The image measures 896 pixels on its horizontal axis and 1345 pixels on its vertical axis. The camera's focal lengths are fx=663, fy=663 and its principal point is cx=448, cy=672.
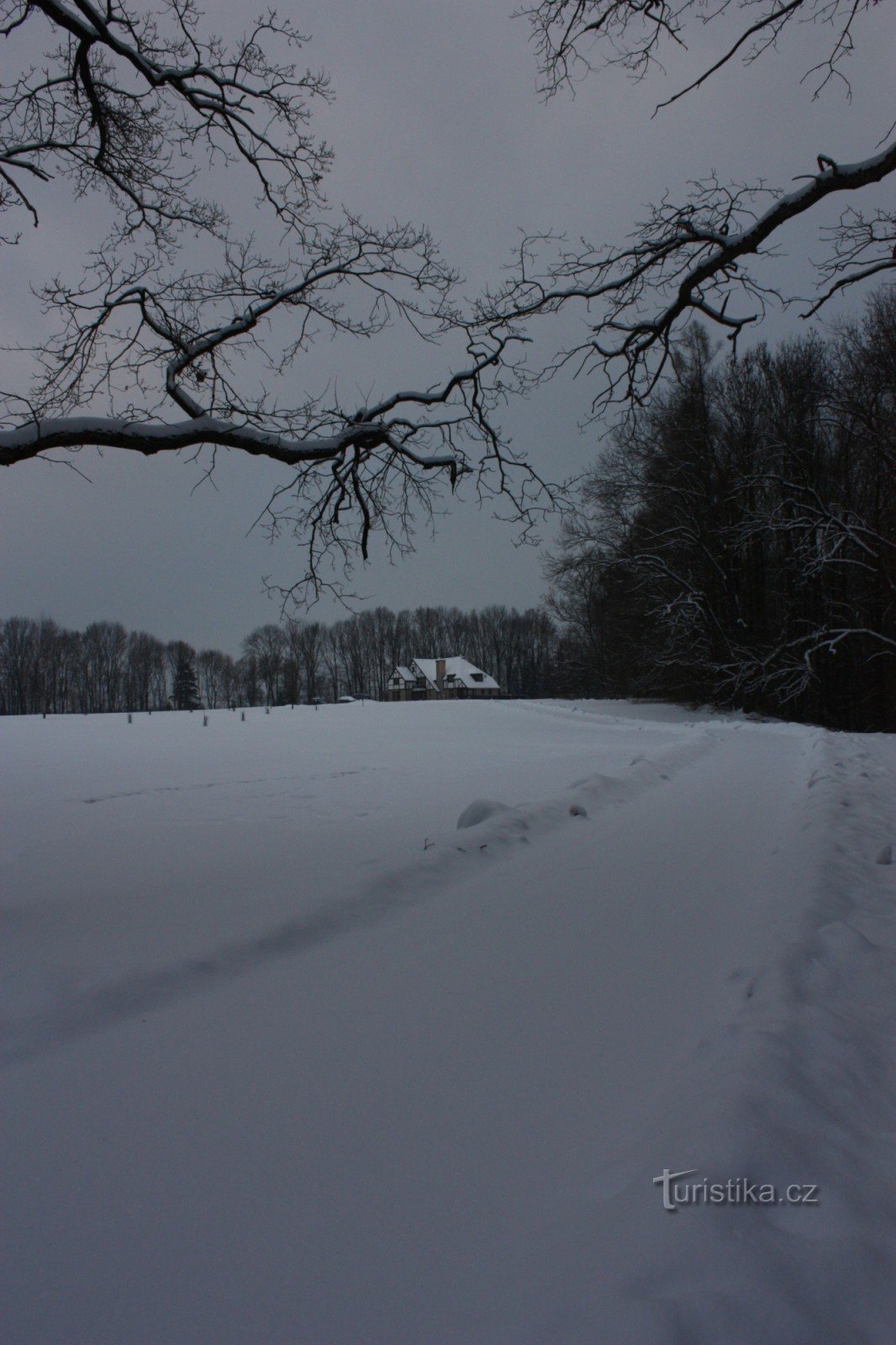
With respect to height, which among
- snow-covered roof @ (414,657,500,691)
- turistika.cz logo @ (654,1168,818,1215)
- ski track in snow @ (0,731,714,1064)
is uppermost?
snow-covered roof @ (414,657,500,691)

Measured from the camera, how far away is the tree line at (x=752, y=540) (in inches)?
794

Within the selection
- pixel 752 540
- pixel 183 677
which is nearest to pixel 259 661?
pixel 183 677

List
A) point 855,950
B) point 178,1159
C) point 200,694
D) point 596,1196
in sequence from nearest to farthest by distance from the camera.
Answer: point 596,1196 < point 178,1159 < point 855,950 < point 200,694

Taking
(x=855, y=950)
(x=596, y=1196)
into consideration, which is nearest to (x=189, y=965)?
(x=596, y=1196)

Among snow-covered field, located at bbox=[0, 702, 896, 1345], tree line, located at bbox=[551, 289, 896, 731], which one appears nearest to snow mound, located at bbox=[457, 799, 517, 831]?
snow-covered field, located at bbox=[0, 702, 896, 1345]

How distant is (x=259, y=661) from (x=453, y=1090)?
76545 mm

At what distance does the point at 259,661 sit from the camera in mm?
75438

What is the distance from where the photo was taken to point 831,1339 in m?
1.13

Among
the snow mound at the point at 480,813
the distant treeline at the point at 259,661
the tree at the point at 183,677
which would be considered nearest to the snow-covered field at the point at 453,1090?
the snow mound at the point at 480,813

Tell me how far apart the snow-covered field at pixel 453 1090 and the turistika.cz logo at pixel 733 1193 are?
0.01 metres

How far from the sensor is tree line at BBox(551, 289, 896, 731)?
794 inches

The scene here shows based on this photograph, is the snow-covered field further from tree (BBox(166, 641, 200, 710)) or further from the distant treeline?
tree (BBox(166, 641, 200, 710))

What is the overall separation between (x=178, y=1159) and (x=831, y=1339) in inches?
59.2

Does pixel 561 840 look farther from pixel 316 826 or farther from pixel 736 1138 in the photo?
pixel 736 1138
